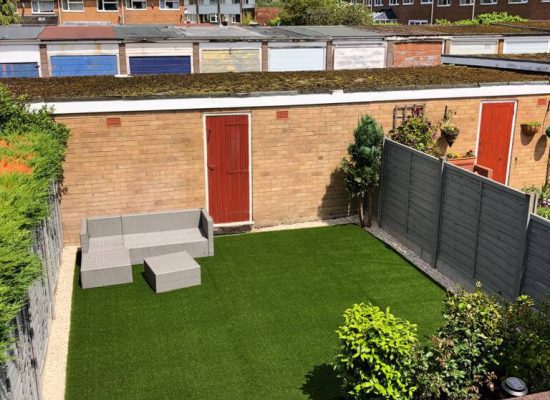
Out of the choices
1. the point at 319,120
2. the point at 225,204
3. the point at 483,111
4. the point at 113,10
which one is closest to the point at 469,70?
the point at 483,111

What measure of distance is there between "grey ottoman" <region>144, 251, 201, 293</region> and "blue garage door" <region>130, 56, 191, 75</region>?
526 inches

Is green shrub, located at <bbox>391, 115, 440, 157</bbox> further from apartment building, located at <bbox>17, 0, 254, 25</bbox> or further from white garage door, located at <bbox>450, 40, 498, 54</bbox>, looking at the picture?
apartment building, located at <bbox>17, 0, 254, 25</bbox>

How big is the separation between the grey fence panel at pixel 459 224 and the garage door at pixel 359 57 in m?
15.2

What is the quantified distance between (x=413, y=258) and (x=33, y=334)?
7000mm

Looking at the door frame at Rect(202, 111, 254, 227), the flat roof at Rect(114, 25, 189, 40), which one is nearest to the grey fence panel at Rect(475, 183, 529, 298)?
the door frame at Rect(202, 111, 254, 227)

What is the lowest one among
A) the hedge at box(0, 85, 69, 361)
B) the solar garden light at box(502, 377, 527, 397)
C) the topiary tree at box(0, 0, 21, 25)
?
the solar garden light at box(502, 377, 527, 397)

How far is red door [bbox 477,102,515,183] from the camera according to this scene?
13.7 meters

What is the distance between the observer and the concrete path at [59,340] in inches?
276

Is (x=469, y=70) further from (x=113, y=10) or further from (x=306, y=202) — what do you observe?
(x=113, y=10)

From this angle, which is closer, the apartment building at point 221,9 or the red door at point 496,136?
the red door at point 496,136

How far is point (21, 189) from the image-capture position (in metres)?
5.75

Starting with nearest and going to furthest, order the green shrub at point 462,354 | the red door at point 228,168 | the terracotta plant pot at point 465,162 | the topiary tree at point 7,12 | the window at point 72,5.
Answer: the green shrub at point 462,354 → the red door at point 228,168 → the terracotta plant pot at point 465,162 → the topiary tree at point 7,12 → the window at point 72,5

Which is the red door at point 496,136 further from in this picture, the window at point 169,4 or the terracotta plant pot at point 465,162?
the window at point 169,4

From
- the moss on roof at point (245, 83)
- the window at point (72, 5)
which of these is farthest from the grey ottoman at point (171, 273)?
the window at point (72, 5)
